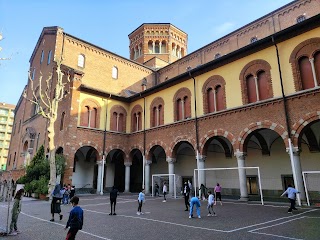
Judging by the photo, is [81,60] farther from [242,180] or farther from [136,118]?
[242,180]

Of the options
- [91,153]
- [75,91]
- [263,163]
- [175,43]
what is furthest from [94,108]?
[175,43]

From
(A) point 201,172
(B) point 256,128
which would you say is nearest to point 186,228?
(B) point 256,128

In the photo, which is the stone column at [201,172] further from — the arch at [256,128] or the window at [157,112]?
the window at [157,112]

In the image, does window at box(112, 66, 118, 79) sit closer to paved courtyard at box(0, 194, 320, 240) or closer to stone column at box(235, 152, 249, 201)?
stone column at box(235, 152, 249, 201)

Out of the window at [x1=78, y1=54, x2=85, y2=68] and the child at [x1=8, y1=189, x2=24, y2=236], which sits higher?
the window at [x1=78, y1=54, x2=85, y2=68]

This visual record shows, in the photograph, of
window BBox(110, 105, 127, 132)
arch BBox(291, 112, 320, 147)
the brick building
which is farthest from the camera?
window BBox(110, 105, 127, 132)

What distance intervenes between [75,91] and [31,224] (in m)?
14.9

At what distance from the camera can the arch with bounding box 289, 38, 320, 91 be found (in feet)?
44.7

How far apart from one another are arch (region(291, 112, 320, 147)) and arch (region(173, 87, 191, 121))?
27.4 feet

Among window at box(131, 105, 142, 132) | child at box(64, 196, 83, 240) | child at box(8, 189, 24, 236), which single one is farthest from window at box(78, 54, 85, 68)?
child at box(64, 196, 83, 240)

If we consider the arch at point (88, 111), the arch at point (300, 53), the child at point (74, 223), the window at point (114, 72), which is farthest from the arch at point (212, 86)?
the window at point (114, 72)

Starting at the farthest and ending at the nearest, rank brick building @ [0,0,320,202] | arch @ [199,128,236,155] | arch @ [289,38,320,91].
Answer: arch @ [199,128,236,155] → brick building @ [0,0,320,202] → arch @ [289,38,320,91]

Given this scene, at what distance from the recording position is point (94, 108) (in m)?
23.8

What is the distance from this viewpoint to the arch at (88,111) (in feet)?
74.5
